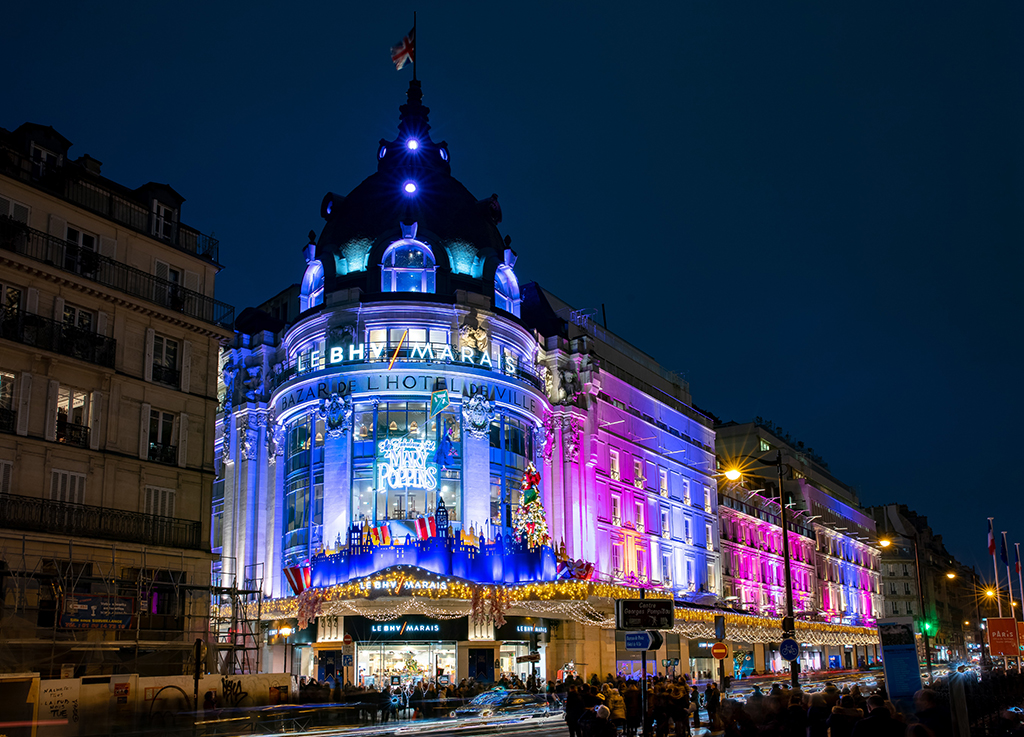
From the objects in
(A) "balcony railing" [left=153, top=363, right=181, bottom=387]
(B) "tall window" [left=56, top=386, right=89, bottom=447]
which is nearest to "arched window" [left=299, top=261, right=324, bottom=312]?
(A) "balcony railing" [left=153, top=363, right=181, bottom=387]

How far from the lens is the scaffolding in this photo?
89.4 ft

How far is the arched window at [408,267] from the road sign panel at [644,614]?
34.8 meters

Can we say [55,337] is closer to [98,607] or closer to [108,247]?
[108,247]

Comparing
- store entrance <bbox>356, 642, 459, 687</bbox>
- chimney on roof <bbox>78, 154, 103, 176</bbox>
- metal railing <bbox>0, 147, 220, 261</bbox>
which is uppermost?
chimney on roof <bbox>78, 154, 103, 176</bbox>

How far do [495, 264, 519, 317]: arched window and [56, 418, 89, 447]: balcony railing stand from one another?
27012 millimetres

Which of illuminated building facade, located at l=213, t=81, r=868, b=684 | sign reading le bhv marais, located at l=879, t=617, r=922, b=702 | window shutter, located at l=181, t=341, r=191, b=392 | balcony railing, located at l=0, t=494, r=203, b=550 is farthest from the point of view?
illuminated building facade, located at l=213, t=81, r=868, b=684

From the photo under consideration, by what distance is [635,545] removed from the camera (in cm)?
6125

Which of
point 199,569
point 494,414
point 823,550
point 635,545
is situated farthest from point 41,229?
point 823,550

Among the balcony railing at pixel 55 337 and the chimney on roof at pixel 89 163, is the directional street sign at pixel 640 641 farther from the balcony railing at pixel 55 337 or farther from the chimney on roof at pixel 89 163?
the chimney on roof at pixel 89 163

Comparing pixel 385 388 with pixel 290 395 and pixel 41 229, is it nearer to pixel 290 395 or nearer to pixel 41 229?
pixel 290 395

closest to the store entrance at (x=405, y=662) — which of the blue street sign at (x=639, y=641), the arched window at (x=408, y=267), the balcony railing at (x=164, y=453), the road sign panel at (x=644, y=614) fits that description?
the balcony railing at (x=164, y=453)

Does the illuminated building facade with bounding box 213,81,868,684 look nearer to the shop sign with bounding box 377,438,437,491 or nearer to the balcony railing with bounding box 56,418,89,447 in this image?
the shop sign with bounding box 377,438,437,491

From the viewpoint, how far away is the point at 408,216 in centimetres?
5369

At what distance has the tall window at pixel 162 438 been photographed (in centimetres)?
3360
